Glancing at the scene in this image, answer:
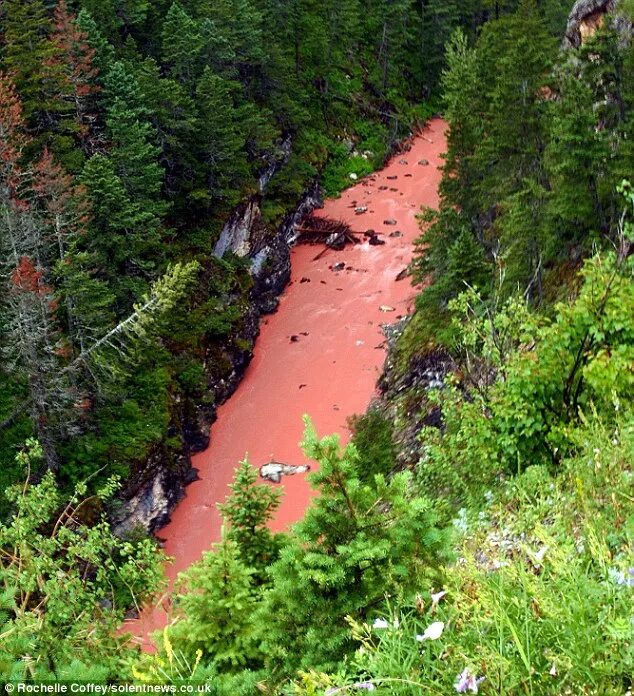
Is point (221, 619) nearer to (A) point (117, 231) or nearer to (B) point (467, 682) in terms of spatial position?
(B) point (467, 682)

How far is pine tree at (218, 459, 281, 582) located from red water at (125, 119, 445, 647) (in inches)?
394

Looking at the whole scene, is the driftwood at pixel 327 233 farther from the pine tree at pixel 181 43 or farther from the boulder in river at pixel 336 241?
the pine tree at pixel 181 43

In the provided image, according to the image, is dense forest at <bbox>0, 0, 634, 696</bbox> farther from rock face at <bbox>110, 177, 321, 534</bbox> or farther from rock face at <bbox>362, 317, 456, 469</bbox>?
rock face at <bbox>110, 177, 321, 534</bbox>

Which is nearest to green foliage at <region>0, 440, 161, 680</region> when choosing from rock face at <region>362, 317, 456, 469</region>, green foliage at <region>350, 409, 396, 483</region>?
green foliage at <region>350, 409, 396, 483</region>

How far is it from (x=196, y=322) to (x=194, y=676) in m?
23.2

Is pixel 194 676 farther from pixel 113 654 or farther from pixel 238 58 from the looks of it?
pixel 238 58

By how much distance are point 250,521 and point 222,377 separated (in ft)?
59.9

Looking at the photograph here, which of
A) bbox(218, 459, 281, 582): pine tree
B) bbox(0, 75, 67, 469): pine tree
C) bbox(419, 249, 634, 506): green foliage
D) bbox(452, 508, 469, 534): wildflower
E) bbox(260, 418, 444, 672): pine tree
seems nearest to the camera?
bbox(260, 418, 444, 672): pine tree

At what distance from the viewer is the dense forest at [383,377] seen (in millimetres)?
4434

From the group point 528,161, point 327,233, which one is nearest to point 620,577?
point 528,161

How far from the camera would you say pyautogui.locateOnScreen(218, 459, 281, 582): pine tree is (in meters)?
9.68

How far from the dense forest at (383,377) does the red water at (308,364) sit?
74.0 inches

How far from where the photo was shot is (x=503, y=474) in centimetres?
920

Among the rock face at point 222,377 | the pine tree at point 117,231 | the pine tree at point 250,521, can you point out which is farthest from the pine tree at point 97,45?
the pine tree at point 250,521
